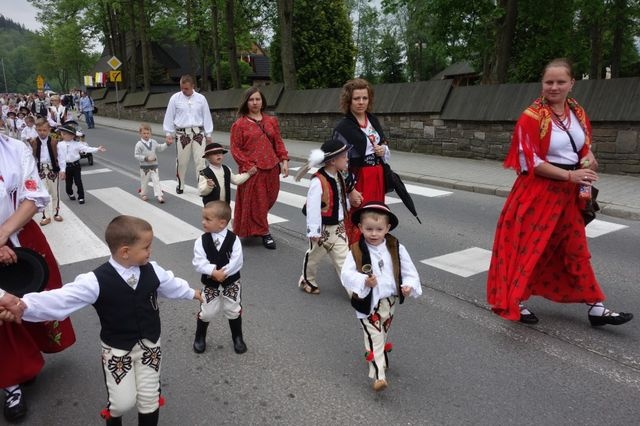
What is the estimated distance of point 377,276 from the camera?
3.11 m

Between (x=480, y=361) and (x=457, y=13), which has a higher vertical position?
(x=457, y=13)

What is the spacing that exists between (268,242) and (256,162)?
3.31ft

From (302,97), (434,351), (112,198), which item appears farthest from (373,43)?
(434,351)

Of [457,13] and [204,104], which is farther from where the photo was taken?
[457,13]

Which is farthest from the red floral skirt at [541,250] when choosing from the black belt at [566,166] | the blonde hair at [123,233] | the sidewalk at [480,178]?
the sidewalk at [480,178]

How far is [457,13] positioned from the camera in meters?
16.4

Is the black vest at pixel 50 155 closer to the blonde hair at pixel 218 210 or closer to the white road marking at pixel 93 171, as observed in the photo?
the white road marking at pixel 93 171

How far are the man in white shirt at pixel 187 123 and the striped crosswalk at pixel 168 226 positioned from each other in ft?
2.30

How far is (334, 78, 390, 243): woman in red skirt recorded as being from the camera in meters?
4.74

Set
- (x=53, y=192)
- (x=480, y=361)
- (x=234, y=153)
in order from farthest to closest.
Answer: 1. (x=53, y=192)
2. (x=234, y=153)
3. (x=480, y=361)

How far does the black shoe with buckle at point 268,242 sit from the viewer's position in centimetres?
642

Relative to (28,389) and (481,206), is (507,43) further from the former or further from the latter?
(28,389)

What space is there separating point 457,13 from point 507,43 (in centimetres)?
257

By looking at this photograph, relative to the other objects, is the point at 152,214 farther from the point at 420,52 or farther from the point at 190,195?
the point at 420,52
